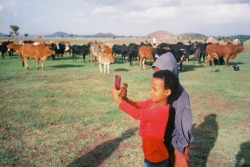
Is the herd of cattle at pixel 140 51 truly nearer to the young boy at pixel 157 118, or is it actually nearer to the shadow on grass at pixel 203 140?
the shadow on grass at pixel 203 140

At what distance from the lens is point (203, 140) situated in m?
5.84

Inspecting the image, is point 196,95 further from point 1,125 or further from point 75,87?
point 1,125

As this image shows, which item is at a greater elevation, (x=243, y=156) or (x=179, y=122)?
(x=179, y=122)

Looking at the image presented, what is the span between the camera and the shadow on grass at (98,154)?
15.9 ft

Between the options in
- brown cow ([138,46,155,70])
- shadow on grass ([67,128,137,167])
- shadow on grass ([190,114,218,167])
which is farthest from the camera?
brown cow ([138,46,155,70])

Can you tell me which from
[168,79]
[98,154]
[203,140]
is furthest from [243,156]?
[168,79]

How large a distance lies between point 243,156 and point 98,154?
2961mm

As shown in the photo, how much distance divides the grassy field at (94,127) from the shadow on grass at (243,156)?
0.06ft

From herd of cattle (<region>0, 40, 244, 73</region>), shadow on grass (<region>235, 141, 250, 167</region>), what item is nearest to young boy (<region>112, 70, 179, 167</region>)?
shadow on grass (<region>235, 141, 250, 167</region>)

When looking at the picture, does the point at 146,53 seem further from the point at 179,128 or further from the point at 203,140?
the point at 179,128

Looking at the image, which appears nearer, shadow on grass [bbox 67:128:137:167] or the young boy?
the young boy

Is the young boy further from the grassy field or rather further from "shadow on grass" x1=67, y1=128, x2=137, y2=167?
"shadow on grass" x1=67, y1=128, x2=137, y2=167

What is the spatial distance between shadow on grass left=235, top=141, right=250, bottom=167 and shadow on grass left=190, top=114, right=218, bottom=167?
Answer: 565 mm

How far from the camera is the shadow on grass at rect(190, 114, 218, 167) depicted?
16.3 feet
